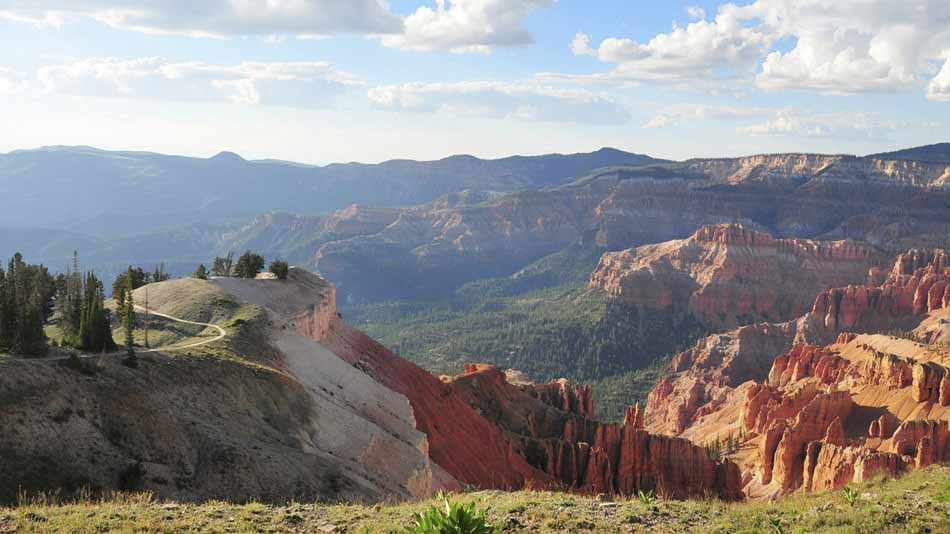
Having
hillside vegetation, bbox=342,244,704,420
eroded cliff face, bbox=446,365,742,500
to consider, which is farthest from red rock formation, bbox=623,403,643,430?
hillside vegetation, bbox=342,244,704,420

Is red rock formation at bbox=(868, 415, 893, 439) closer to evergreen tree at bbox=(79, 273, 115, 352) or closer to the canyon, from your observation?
the canyon

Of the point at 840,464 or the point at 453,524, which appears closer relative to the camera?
the point at 453,524

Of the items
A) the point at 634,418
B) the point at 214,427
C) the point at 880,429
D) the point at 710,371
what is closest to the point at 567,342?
the point at 710,371

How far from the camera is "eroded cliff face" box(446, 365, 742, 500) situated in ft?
215

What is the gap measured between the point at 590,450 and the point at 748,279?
425ft

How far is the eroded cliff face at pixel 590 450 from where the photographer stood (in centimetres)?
6562

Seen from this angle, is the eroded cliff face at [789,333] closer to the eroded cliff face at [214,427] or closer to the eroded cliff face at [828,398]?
the eroded cliff face at [828,398]

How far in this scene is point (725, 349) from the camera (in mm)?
135125

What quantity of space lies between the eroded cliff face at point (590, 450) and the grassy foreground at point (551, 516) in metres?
43.2

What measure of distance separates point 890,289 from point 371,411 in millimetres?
129202

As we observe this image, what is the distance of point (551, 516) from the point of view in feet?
61.4

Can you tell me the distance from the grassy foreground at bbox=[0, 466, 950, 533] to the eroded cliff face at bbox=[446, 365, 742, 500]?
4316 centimetres

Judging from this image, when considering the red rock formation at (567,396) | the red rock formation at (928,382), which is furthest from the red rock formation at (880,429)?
the red rock formation at (567,396)

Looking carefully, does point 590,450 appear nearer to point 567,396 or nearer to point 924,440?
point 567,396
